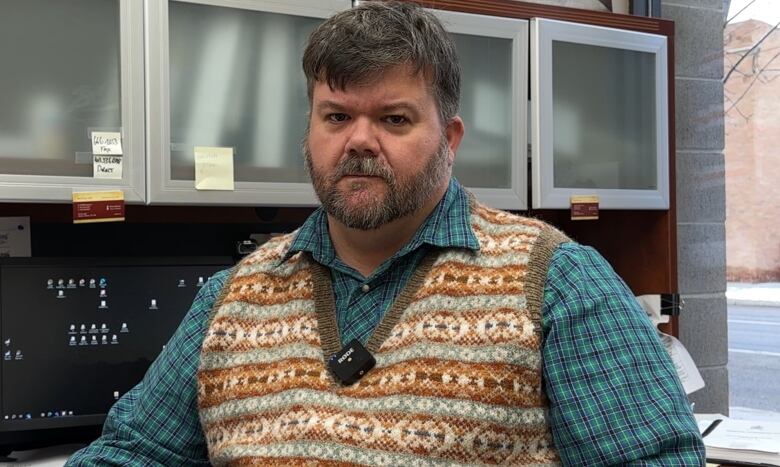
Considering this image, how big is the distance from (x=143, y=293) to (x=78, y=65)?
46cm

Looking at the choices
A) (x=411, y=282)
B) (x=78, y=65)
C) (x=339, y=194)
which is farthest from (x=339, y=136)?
(x=78, y=65)

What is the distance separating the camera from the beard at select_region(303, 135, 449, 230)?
3.45 ft

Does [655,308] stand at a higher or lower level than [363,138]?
lower

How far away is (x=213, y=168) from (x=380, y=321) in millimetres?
612

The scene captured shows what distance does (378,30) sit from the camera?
1050mm

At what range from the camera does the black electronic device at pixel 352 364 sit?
997mm

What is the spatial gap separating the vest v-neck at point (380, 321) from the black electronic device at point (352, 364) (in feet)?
0.05

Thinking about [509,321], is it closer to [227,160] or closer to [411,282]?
[411,282]

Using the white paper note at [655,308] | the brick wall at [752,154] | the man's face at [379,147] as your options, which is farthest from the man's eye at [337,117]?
the brick wall at [752,154]

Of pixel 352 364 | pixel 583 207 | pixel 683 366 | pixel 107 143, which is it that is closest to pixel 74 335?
pixel 107 143

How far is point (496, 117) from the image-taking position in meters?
1.76

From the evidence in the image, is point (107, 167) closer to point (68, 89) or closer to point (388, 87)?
point (68, 89)

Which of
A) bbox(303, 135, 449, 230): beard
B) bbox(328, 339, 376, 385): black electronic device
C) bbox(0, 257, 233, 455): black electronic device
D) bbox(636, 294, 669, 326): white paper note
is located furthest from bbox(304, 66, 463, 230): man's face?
bbox(636, 294, 669, 326): white paper note

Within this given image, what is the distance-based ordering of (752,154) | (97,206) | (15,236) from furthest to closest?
(752,154), (15,236), (97,206)
